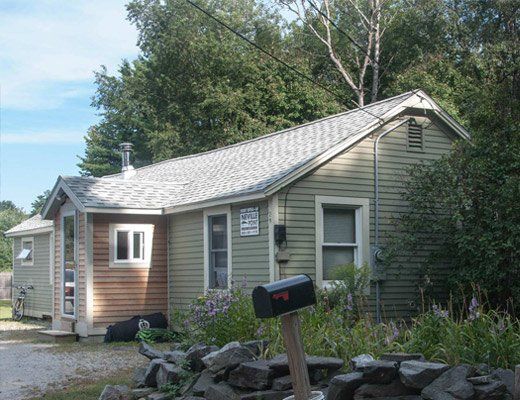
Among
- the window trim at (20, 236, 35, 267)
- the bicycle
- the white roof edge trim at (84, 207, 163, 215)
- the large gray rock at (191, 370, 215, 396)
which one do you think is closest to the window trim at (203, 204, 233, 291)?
the white roof edge trim at (84, 207, 163, 215)

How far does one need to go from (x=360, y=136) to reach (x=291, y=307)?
32.9 ft

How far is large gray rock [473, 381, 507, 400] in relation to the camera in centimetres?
520

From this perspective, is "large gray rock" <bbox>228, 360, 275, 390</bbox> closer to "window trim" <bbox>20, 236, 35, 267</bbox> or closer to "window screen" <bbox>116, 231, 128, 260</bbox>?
"window screen" <bbox>116, 231, 128, 260</bbox>

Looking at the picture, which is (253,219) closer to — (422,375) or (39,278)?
(422,375)

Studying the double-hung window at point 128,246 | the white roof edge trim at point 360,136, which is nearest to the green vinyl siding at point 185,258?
the double-hung window at point 128,246

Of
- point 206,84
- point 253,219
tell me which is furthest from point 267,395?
point 206,84

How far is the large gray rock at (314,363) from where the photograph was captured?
647cm

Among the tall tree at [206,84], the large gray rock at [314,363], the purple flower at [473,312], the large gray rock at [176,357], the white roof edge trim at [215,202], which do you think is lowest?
the large gray rock at [176,357]

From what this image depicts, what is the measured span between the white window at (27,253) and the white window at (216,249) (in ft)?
32.3

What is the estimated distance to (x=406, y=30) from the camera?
103 ft

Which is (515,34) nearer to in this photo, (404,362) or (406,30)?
(406,30)

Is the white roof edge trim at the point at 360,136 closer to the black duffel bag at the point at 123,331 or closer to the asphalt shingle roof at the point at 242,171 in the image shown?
the asphalt shingle roof at the point at 242,171

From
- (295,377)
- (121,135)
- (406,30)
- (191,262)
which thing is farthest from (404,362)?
(121,135)

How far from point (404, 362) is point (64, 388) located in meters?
5.10
